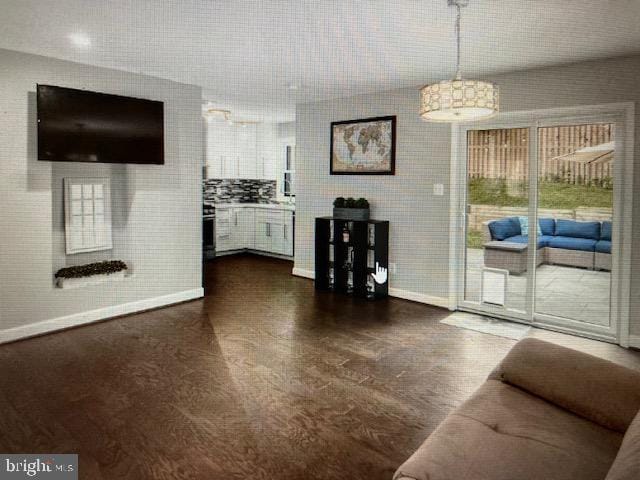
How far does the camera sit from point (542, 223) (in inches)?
175

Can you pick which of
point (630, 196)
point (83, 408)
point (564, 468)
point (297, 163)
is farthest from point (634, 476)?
point (297, 163)

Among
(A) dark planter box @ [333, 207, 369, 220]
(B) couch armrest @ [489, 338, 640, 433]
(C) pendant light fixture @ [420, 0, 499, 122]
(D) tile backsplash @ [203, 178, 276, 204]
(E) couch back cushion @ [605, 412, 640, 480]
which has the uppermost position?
(C) pendant light fixture @ [420, 0, 499, 122]

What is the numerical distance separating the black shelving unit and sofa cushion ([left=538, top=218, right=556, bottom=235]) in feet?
5.16

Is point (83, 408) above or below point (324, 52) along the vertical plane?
below

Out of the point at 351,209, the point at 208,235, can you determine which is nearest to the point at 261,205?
the point at 208,235

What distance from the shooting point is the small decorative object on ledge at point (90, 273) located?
163 inches

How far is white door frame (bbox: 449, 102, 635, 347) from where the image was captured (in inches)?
150

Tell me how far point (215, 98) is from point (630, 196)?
4484mm

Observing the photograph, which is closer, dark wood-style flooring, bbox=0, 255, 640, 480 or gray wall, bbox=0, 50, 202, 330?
dark wood-style flooring, bbox=0, 255, 640, 480

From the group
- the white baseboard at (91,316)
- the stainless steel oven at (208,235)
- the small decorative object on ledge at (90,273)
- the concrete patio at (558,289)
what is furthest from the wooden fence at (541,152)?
the stainless steel oven at (208,235)

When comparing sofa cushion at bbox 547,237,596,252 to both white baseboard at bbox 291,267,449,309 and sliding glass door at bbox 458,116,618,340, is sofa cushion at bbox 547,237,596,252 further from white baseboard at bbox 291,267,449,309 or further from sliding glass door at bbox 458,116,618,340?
white baseboard at bbox 291,267,449,309

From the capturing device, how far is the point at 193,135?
507cm

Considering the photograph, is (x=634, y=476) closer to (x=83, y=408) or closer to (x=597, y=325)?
(x=83, y=408)

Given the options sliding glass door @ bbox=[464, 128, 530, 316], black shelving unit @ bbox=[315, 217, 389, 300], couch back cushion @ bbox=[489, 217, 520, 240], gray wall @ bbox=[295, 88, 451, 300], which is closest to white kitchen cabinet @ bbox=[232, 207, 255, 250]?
gray wall @ bbox=[295, 88, 451, 300]
